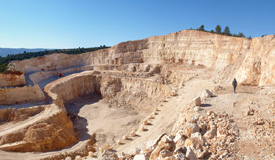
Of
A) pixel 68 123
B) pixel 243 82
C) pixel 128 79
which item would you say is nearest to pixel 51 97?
pixel 68 123

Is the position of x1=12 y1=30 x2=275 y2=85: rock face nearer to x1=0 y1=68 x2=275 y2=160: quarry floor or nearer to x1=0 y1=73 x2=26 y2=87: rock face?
x1=0 y1=68 x2=275 y2=160: quarry floor

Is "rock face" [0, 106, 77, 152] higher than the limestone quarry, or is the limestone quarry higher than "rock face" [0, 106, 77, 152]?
the limestone quarry

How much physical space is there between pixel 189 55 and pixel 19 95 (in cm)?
2936

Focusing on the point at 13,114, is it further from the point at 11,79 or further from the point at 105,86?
the point at 105,86

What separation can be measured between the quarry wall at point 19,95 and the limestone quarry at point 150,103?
0.10 meters

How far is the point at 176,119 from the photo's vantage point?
493 inches

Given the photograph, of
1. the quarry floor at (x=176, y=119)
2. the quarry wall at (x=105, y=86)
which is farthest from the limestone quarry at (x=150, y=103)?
the quarry wall at (x=105, y=86)

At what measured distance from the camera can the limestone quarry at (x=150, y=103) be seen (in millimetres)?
7418

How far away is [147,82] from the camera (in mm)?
30531

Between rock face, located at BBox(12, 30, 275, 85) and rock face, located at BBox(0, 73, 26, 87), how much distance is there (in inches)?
335

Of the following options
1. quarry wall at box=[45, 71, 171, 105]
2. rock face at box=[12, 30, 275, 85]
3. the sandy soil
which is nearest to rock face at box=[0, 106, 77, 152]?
the sandy soil

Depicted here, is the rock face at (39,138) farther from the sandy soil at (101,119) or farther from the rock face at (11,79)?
the rock face at (11,79)

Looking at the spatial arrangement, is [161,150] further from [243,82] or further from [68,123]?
[68,123]

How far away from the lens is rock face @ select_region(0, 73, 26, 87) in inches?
945
